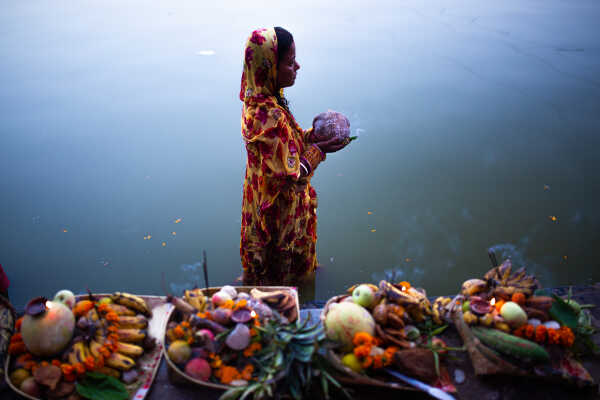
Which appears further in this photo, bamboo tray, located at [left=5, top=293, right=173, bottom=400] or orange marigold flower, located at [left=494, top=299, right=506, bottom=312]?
orange marigold flower, located at [left=494, top=299, right=506, bottom=312]

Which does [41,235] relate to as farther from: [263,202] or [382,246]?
[382,246]

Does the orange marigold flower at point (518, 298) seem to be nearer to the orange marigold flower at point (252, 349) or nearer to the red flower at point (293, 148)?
the orange marigold flower at point (252, 349)

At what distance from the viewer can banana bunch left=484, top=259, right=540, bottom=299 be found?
158cm

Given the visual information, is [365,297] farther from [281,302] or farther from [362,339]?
[281,302]

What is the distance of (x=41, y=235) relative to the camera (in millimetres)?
3441

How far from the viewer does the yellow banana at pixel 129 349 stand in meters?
1.46

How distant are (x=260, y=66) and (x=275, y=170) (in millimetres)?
490

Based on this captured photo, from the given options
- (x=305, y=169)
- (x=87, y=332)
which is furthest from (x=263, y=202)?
(x=87, y=332)

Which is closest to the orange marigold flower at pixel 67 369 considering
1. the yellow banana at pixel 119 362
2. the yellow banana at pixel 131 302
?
the yellow banana at pixel 119 362

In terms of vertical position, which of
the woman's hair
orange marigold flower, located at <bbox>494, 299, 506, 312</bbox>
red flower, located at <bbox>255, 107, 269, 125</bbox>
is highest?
the woman's hair

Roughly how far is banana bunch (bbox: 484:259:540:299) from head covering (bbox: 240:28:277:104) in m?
1.32

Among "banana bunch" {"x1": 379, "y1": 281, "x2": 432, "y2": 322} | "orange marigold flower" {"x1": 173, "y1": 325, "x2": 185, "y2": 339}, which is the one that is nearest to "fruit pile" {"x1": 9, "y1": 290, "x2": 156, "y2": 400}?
"orange marigold flower" {"x1": 173, "y1": 325, "x2": 185, "y2": 339}

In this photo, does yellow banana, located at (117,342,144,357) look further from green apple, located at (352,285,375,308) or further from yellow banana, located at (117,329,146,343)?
green apple, located at (352,285,375,308)

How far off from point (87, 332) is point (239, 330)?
0.58 metres
